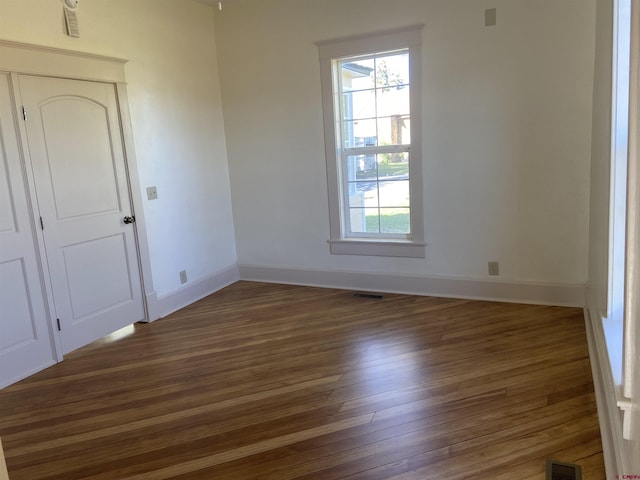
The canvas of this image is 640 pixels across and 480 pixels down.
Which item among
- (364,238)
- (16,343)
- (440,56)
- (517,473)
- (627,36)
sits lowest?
(517,473)

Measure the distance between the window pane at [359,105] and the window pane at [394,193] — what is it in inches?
25.7

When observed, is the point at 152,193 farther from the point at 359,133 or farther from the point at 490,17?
the point at 490,17

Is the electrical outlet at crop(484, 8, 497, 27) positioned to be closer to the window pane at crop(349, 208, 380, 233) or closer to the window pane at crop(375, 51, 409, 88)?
the window pane at crop(375, 51, 409, 88)

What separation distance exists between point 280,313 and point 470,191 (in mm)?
1931

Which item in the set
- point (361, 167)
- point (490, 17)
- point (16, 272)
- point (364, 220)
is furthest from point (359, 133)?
point (16, 272)

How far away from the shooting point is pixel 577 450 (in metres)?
2.12

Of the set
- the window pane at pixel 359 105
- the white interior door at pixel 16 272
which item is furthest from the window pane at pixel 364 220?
the white interior door at pixel 16 272

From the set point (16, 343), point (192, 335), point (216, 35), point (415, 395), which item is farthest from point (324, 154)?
point (16, 343)

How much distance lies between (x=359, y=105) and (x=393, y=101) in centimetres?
33

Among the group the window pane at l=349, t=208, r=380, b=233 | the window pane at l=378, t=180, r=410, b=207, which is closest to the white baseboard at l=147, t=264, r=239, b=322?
the window pane at l=349, t=208, r=380, b=233

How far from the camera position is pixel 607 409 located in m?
2.10

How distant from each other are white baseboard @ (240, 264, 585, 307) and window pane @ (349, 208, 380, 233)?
42 cm

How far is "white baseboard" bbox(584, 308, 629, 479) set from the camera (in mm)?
1786

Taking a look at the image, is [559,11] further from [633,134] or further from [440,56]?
[633,134]
